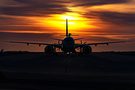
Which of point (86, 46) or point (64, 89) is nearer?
point (64, 89)

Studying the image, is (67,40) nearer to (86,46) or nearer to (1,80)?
(86,46)

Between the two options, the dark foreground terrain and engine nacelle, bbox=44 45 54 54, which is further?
engine nacelle, bbox=44 45 54 54

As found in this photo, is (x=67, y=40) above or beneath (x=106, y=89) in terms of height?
above

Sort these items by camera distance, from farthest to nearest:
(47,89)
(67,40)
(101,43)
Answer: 1. (101,43)
2. (67,40)
3. (47,89)

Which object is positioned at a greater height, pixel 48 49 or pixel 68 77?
pixel 48 49

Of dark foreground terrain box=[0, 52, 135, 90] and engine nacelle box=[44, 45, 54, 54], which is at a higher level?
engine nacelle box=[44, 45, 54, 54]

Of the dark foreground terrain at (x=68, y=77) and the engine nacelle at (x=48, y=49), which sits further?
the engine nacelle at (x=48, y=49)

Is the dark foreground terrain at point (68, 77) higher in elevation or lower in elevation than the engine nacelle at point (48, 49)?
lower

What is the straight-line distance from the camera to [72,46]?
64.9m

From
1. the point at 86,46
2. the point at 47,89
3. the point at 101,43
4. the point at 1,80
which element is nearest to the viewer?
the point at 47,89

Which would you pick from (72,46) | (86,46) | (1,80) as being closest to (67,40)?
(72,46)

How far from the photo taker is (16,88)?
1438cm

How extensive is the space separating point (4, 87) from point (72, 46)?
5037 centimetres

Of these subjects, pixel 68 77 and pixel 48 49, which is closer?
pixel 68 77
